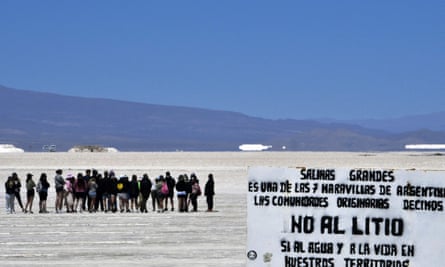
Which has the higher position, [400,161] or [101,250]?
[400,161]

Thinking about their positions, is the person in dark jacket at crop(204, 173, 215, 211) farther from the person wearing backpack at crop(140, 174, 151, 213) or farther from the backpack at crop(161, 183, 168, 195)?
the person wearing backpack at crop(140, 174, 151, 213)

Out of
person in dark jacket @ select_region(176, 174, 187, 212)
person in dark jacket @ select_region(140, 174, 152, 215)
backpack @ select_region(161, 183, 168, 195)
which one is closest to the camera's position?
person in dark jacket @ select_region(176, 174, 187, 212)

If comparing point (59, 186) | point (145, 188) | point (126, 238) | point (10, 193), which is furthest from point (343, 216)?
point (10, 193)

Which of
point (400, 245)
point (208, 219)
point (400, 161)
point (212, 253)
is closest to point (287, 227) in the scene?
point (400, 245)

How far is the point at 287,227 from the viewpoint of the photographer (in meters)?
7.89

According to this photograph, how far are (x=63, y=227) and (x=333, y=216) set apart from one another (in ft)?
60.2

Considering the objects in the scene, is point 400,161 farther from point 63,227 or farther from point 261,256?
point 261,256

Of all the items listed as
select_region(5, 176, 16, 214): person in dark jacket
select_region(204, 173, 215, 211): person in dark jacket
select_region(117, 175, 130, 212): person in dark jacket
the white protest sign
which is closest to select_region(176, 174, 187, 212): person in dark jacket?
select_region(204, 173, 215, 211): person in dark jacket

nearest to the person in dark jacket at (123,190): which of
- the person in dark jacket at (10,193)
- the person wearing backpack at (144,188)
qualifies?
the person wearing backpack at (144,188)

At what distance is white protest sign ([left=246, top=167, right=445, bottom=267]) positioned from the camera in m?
7.82

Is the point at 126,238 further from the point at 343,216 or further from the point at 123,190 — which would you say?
the point at 343,216

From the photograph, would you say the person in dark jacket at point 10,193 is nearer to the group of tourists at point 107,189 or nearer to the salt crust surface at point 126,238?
the group of tourists at point 107,189

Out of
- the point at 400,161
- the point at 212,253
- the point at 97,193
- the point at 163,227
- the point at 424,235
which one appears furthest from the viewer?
the point at 400,161

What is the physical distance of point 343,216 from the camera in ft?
25.9
